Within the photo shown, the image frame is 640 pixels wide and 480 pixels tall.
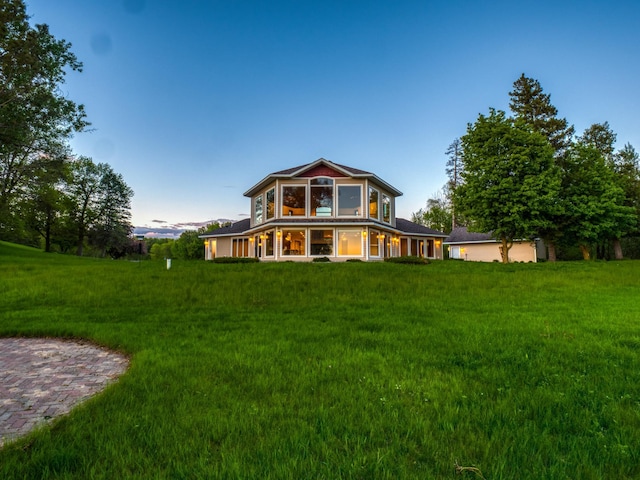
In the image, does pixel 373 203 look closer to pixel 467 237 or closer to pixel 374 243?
pixel 374 243

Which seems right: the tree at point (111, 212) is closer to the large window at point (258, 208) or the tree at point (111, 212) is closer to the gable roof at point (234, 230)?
the gable roof at point (234, 230)

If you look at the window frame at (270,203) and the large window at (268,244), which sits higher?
the window frame at (270,203)

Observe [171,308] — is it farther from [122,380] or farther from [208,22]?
[208,22]

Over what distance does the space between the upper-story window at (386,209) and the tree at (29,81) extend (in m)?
20.5

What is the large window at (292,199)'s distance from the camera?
23297mm

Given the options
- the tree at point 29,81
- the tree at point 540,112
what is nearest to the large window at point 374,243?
the tree at point 540,112

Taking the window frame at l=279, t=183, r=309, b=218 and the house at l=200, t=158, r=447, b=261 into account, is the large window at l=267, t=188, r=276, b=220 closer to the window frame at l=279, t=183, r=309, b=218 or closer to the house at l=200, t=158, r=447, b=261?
the house at l=200, t=158, r=447, b=261

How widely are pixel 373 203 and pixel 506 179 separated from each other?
873 cm

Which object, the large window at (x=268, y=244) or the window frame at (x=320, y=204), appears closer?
the window frame at (x=320, y=204)

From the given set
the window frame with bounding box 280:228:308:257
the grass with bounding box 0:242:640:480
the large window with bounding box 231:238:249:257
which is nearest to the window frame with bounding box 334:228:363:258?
the window frame with bounding box 280:228:308:257

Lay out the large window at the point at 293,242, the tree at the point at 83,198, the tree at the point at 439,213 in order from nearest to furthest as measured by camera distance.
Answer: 1. the large window at the point at 293,242
2. the tree at the point at 83,198
3. the tree at the point at 439,213

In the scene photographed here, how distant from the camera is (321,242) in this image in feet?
74.1

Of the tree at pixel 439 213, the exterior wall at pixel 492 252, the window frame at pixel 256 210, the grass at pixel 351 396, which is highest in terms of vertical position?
the tree at pixel 439 213

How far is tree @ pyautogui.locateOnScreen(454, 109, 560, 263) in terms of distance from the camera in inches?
797
